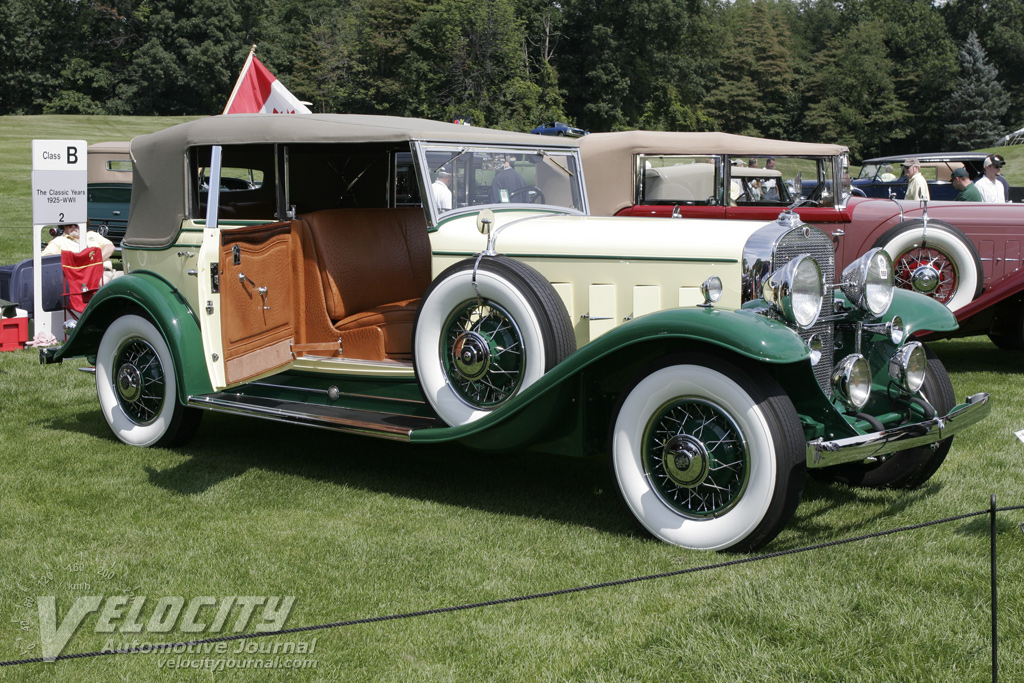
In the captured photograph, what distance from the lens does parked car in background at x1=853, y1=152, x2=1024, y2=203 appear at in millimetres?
17625

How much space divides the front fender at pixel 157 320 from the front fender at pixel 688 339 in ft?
6.53

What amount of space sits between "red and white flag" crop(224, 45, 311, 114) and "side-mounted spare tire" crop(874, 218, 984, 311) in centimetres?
746

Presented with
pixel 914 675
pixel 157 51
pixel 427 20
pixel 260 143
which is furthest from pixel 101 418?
pixel 157 51

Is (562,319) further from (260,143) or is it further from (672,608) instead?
(260,143)

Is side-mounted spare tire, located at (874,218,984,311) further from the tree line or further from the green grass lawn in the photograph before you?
the tree line

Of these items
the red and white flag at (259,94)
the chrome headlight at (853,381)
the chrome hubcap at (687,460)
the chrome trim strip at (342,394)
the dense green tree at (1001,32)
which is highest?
the dense green tree at (1001,32)

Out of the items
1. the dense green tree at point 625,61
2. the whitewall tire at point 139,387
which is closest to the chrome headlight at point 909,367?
the whitewall tire at point 139,387

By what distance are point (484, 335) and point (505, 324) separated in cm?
13

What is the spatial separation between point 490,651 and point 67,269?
325 inches

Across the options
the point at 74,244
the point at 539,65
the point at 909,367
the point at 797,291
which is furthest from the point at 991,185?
the point at 539,65

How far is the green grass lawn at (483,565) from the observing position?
129 inches

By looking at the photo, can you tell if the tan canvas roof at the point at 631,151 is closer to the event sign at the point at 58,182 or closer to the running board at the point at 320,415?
the event sign at the point at 58,182

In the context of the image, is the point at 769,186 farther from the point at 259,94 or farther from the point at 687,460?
the point at 687,460

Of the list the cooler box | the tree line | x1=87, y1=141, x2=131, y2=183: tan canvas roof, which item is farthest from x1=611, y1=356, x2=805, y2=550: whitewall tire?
the tree line
